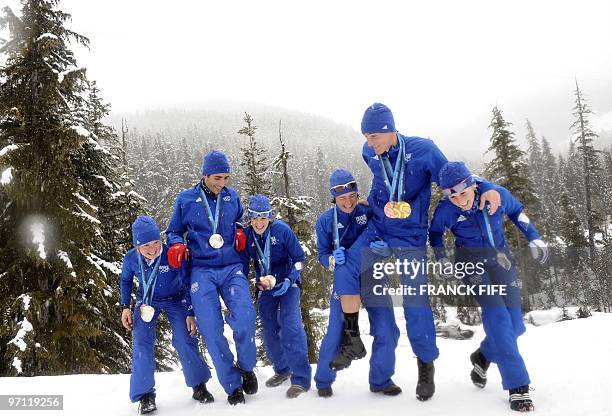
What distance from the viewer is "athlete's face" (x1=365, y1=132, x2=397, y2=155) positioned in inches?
189

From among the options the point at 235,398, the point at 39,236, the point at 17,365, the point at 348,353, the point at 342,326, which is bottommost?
the point at 17,365

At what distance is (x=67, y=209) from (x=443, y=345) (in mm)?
9471

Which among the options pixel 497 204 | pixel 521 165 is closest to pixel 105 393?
pixel 497 204

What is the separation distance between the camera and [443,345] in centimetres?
Result: 714

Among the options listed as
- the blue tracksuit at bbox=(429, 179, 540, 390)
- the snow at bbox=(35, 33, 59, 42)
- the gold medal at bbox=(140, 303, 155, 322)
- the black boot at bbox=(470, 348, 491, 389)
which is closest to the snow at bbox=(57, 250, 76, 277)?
the snow at bbox=(35, 33, 59, 42)

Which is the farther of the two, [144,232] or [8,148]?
[8,148]

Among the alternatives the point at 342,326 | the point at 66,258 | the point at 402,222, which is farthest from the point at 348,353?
the point at 66,258

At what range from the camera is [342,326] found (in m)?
4.92

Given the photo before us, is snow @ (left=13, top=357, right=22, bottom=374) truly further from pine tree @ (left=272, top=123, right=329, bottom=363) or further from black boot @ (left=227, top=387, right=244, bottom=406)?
pine tree @ (left=272, top=123, right=329, bottom=363)

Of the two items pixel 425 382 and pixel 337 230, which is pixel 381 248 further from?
pixel 425 382

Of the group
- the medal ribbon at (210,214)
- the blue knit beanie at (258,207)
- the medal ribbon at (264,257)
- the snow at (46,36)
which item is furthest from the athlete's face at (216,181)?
the snow at (46,36)

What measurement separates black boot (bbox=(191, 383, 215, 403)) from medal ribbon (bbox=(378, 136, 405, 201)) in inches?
122

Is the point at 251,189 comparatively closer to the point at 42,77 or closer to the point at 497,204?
the point at 42,77

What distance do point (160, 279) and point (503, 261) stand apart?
397 cm
